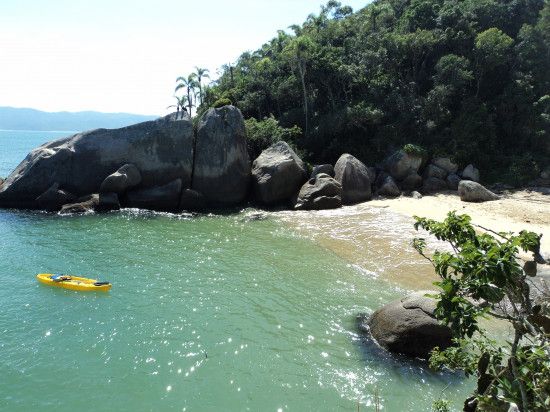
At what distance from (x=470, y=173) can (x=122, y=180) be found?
88.0 ft

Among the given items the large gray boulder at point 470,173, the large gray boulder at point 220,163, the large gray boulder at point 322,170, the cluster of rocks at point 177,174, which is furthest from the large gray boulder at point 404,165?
the large gray boulder at point 220,163

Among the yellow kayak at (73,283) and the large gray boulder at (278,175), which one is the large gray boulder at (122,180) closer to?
the large gray boulder at (278,175)

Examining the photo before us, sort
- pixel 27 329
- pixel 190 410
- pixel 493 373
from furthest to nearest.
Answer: pixel 27 329 → pixel 190 410 → pixel 493 373

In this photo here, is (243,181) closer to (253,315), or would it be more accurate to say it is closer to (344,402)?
(253,315)

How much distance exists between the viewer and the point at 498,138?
36438 mm

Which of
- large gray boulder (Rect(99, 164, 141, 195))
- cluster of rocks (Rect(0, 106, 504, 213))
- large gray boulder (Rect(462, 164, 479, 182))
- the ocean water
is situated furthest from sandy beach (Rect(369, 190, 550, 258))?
large gray boulder (Rect(99, 164, 141, 195))

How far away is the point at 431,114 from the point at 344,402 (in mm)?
30980

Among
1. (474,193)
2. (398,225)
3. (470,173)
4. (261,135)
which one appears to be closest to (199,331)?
(398,225)

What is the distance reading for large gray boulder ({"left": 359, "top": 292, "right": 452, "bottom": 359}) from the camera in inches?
516

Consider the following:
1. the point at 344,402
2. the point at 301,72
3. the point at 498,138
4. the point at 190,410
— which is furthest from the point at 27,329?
the point at 498,138

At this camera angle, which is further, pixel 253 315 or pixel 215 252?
pixel 215 252

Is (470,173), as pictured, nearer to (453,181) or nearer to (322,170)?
(453,181)

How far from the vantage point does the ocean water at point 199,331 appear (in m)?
11.3

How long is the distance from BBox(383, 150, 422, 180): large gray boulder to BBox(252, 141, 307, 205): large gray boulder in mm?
7587
